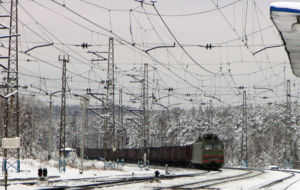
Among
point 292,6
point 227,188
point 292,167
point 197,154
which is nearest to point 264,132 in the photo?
point 292,167

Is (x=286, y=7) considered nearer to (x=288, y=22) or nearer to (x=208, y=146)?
(x=288, y=22)

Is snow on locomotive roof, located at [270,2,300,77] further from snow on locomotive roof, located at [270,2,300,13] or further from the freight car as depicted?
the freight car

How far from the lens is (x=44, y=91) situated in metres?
46.6

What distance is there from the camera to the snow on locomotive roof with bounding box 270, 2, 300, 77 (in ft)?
36.9

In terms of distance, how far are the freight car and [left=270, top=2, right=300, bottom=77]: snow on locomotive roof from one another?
3486 cm

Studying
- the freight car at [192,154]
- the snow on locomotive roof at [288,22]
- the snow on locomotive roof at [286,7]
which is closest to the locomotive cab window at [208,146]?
the freight car at [192,154]

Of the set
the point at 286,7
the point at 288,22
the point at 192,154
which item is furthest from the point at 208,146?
the point at 286,7

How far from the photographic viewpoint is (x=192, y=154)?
183 ft

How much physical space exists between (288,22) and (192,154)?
4457cm

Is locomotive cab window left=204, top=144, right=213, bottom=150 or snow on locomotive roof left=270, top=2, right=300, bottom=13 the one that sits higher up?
snow on locomotive roof left=270, top=2, right=300, bottom=13

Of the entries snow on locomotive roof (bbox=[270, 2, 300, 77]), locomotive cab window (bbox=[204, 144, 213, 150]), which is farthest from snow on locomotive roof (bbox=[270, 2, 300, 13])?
locomotive cab window (bbox=[204, 144, 213, 150])

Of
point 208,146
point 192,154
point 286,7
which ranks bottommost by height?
point 192,154

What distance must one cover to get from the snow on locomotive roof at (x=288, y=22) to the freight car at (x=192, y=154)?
34856 mm

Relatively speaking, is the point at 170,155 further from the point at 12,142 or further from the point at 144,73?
the point at 12,142
